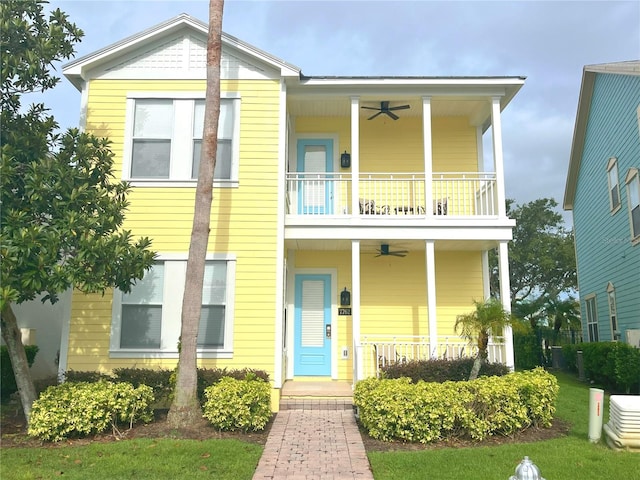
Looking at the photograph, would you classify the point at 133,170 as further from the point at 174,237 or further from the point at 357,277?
the point at 357,277

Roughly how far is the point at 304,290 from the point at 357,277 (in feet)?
6.49

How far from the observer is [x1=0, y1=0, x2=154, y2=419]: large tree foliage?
700 centimetres

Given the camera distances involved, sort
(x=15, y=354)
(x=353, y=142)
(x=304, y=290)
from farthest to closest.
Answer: (x=304, y=290), (x=353, y=142), (x=15, y=354)

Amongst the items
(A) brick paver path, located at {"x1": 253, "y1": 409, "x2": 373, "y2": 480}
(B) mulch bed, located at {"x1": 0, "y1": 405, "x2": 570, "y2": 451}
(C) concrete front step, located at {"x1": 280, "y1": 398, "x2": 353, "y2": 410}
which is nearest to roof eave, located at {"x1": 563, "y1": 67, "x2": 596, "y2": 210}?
(B) mulch bed, located at {"x1": 0, "y1": 405, "x2": 570, "y2": 451}

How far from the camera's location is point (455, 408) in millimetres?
7145

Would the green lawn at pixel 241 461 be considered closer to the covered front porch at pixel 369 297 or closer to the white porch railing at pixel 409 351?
the white porch railing at pixel 409 351

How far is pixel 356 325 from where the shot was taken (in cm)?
998

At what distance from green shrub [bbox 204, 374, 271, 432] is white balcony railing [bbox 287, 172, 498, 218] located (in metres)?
4.32

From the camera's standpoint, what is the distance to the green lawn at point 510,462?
5.65 metres

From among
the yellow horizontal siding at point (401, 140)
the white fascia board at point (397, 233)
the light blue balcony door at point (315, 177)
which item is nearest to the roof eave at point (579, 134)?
the yellow horizontal siding at point (401, 140)

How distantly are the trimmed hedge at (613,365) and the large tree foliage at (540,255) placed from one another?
19.7 meters

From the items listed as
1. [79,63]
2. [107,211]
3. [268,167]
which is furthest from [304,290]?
[79,63]

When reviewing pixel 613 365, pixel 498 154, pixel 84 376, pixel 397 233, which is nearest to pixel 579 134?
pixel 498 154

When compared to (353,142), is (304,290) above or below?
below
